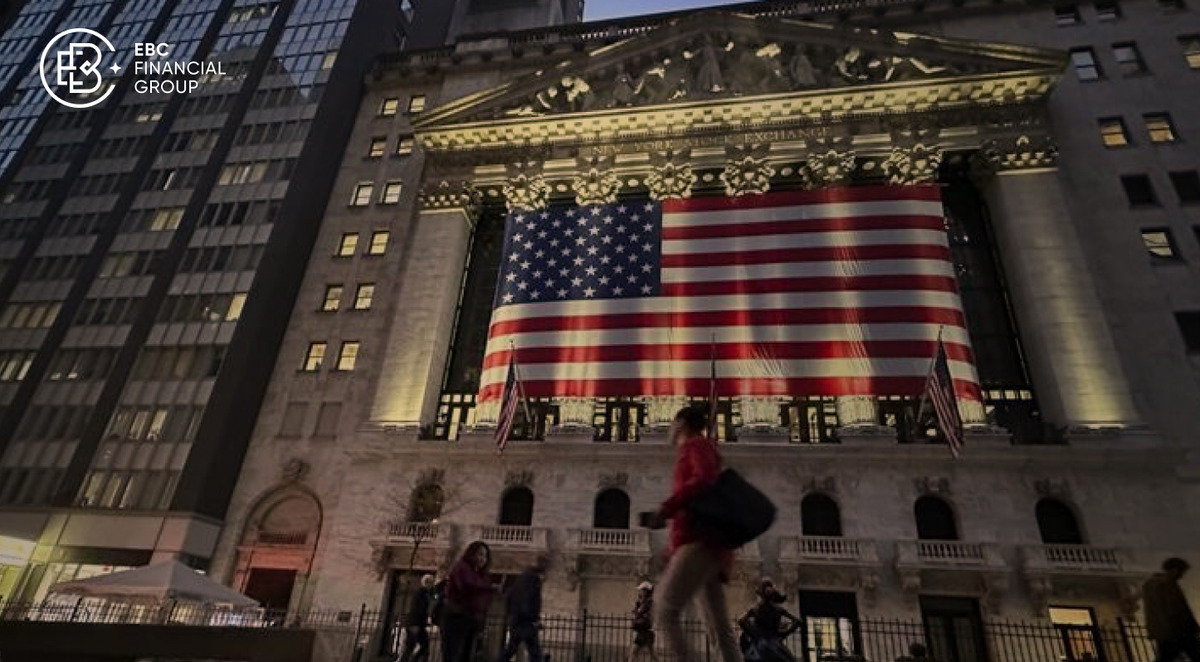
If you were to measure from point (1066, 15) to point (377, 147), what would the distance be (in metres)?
41.9

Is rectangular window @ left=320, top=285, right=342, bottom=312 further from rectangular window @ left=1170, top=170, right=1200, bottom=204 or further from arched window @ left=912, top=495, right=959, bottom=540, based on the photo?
rectangular window @ left=1170, top=170, right=1200, bottom=204

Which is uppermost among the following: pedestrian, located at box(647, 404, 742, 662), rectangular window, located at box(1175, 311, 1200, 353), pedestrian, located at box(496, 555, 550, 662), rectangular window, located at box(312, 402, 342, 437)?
rectangular window, located at box(1175, 311, 1200, 353)

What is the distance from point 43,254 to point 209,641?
119 ft

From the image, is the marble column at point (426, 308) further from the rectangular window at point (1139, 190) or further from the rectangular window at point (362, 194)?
the rectangular window at point (1139, 190)

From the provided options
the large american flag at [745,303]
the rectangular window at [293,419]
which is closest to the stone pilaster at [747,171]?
the large american flag at [745,303]

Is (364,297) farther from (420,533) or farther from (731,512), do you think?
(731,512)

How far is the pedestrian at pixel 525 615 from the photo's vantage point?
11586 millimetres

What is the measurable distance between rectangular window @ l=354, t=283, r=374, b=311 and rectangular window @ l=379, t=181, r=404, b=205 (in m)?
6.00

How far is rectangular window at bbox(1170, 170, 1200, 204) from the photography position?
28.7 metres

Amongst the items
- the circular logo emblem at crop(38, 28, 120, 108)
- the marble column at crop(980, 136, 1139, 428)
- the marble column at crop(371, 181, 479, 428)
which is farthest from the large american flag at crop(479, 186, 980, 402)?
the circular logo emblem at crop(38, 28, 120, 108)

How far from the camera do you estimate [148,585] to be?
1923 cm

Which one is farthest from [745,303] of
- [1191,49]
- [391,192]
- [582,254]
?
[1191,49]

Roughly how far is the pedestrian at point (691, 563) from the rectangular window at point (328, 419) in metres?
30.6

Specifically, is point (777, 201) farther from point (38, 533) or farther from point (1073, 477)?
point (38, 533)
